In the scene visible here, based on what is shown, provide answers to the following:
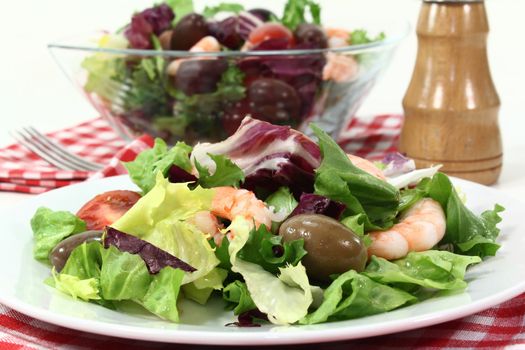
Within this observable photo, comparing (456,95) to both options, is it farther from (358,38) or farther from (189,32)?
(189,32)

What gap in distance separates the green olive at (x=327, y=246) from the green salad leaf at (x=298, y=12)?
181cm

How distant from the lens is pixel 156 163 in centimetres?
203

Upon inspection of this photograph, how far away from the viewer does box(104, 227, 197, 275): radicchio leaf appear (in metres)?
1.65

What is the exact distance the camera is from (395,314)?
1549mm

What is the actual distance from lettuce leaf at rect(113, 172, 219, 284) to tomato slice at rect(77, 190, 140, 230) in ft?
0.64

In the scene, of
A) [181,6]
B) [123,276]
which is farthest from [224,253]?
[181,6]

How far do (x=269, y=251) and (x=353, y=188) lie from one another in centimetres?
26

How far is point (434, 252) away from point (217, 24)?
1.64 metres

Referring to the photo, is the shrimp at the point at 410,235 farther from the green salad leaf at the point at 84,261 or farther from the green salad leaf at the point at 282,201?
the green salad leaf at the point at 84,261

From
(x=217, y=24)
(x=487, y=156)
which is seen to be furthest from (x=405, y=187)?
(x=217, y=24)

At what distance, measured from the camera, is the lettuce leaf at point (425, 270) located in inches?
64.5

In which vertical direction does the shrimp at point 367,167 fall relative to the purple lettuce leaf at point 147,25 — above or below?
below

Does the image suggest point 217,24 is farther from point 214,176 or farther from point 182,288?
point 182,288

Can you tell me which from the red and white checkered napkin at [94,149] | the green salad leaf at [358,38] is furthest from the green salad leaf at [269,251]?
the green salad leaf at [358,38]
